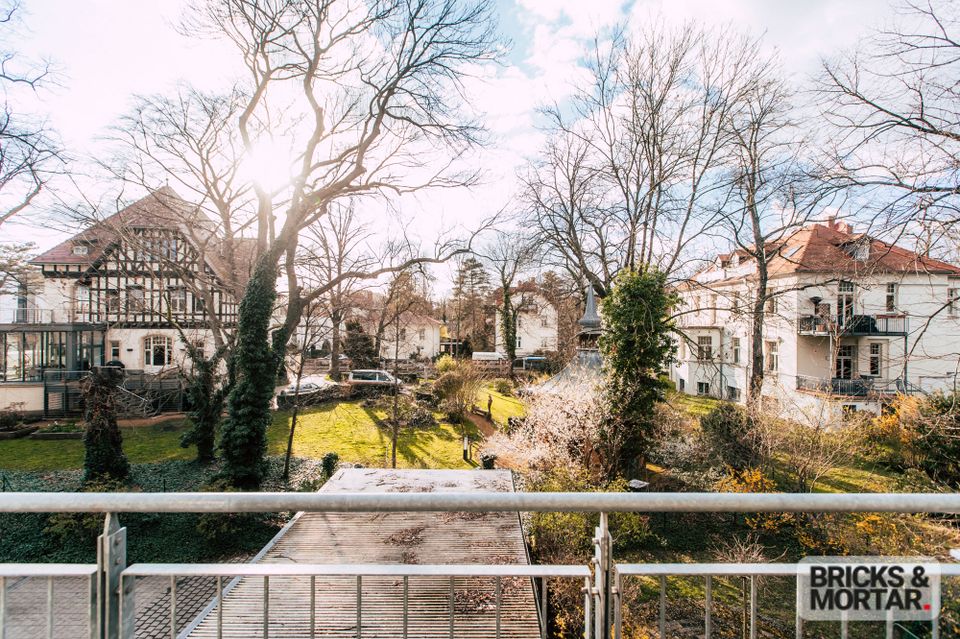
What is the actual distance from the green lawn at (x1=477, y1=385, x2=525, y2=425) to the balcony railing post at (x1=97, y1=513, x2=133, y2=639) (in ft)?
60.0

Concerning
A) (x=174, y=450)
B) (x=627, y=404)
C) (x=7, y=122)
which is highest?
(x=7, y=122)

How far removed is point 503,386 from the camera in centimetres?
2784

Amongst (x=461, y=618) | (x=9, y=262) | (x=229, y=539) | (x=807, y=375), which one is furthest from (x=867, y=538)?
(x=9, y=262)

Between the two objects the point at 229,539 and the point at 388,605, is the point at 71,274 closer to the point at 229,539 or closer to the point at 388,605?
the point at 229,539

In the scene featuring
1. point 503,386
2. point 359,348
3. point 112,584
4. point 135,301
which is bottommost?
point 503,386

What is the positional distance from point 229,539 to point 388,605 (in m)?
6.67

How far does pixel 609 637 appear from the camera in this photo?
1.80m

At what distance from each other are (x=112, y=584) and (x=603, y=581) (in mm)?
2099

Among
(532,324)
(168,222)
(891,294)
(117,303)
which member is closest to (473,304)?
(532,324)

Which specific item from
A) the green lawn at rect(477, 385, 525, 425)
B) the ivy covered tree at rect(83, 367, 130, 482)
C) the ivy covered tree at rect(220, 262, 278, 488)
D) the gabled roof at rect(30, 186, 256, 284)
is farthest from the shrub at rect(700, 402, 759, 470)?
the gabled roof at rect(30, 186, 256, 284)

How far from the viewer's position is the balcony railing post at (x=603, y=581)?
1.77 meters

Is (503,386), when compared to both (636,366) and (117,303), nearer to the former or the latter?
(636,366)

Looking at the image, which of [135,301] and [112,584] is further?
[135,301]

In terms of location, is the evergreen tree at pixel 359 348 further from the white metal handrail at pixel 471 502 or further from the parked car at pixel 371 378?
the white metal handrail at pixel 471 502
